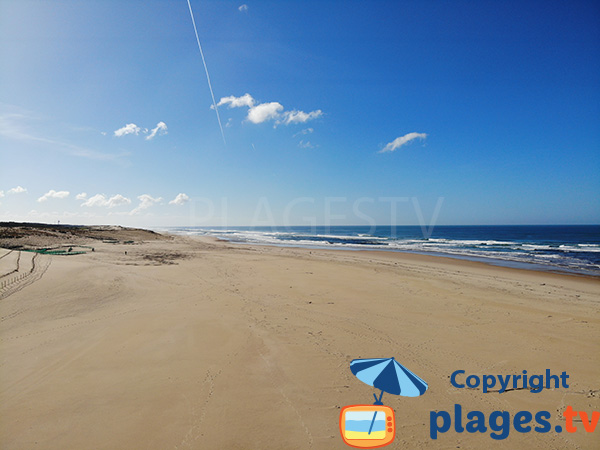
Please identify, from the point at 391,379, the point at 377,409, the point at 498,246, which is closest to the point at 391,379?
the point at 391,379

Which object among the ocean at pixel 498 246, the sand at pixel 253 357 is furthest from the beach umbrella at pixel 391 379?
the ocean at pixel 498 246

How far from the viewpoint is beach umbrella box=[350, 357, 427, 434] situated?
4410 millimetres

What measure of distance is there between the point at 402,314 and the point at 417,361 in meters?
3.09

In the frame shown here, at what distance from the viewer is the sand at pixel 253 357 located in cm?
366

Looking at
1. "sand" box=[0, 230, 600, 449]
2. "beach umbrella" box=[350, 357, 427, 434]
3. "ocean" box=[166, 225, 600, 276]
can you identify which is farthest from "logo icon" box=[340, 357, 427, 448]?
"ocean" box=[166, 225, 600, 276]

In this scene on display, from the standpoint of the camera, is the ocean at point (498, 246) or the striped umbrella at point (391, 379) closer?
the striped umbrella at point (391, 379)

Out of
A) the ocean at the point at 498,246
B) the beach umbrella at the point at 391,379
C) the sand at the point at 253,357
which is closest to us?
the sand at the point at 253,357

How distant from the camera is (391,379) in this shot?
4.50 metres

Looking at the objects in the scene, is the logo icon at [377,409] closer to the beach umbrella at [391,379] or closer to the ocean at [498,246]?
the beach umbrella at [391,379]

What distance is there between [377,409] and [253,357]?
275 centimetres

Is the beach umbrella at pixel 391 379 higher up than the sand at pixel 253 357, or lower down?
higher up

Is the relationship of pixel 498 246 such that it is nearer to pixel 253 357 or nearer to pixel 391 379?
pixel 391 379

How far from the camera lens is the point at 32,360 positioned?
207 inches

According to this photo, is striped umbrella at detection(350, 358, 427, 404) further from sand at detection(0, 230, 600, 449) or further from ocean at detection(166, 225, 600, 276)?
ocean at detection(166, 225, 600, 276)
